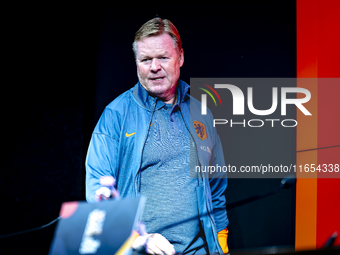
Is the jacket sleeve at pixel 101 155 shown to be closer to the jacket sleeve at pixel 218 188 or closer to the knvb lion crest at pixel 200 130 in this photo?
the knvb lion crest at pixel 200 130

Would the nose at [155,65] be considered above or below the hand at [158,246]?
above

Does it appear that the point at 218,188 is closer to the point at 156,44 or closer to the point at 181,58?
the point at 181,58

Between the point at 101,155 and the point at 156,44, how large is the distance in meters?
0.85

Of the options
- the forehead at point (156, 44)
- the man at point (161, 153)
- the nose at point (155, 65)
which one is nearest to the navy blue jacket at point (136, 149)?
the man at point (161, 153)

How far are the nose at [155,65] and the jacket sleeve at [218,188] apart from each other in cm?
65

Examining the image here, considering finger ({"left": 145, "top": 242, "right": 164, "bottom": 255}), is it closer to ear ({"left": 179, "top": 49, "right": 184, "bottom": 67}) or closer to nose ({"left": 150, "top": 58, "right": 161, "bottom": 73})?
nose ({"left": 150, "top": 58, "right": 161, "bottom": 73})

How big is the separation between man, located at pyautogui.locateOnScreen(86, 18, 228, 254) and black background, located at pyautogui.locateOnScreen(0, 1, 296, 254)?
111 mm

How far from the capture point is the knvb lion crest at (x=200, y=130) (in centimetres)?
180

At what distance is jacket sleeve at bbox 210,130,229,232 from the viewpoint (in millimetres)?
1795

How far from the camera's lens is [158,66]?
179 centimetres

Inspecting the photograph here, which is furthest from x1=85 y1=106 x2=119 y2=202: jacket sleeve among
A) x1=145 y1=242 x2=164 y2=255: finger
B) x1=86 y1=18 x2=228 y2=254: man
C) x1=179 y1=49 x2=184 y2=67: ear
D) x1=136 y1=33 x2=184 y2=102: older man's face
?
x1=179 y1=49 x2=184 y2=67: ear

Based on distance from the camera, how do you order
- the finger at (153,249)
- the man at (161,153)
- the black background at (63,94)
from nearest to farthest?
the finger at (153,249)
the man at (161,153)
the black background at (63,94)

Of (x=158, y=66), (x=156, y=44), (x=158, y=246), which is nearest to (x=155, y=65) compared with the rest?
(x=158, y=66)

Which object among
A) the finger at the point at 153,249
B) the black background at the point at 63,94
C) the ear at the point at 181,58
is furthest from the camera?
the ear at the point at 181,58
